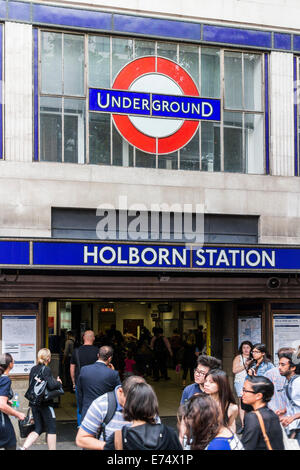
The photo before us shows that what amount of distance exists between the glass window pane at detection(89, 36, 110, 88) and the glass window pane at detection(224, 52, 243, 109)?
268 centimetres

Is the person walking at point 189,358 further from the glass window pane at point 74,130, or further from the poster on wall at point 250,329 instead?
the glass window pane at point 74,130

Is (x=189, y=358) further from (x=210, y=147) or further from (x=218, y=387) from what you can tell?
(x=218, y=387)

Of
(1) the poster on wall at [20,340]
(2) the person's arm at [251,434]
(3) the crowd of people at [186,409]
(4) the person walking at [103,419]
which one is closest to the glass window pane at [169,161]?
(3) the crowd of people at [186,409]

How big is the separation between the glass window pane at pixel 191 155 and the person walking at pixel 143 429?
9.72 m

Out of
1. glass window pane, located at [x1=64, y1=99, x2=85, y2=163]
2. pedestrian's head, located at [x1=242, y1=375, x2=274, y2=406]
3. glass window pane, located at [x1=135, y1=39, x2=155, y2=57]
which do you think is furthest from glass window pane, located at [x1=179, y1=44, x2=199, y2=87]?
pedestrian's head, located at [x1=242, y1=375, x2=274, y2=406]

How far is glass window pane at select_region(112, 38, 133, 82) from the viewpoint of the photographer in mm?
14523

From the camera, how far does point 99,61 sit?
570 inches

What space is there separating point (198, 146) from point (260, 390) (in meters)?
9.37

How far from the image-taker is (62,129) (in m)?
14.2

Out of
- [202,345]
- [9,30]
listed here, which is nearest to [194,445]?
[9,30]

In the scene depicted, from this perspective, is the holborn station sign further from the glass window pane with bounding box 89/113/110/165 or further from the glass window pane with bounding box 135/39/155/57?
the glass window pane with bounding box 135/39/155/57

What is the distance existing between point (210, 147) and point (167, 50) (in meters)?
2.24

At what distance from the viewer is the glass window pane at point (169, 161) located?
48.2 feet

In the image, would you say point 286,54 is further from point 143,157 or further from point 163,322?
point 163,322
